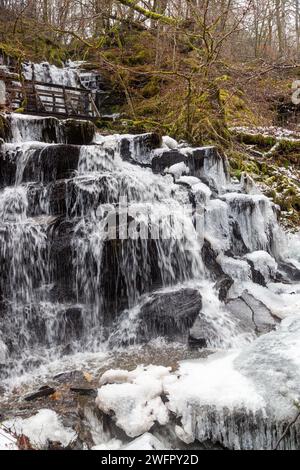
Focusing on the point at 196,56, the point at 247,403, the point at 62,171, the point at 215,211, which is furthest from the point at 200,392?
the point at 196,56

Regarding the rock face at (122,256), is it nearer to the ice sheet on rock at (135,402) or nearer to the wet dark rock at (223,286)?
the wet dark rock at (223,286)

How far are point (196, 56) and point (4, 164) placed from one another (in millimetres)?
9955

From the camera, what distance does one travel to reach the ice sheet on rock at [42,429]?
339cm

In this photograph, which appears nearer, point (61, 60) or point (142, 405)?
point (142, 405)

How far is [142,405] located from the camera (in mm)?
3656

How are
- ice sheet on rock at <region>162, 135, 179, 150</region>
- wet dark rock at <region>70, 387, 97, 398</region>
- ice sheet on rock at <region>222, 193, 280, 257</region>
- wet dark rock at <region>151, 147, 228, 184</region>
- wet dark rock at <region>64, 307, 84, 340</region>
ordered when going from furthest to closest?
ice sheet on rock at <region>162, 135, 179, 150</region> < wet dark rock at <region>151, 147, 228, 184</region> < ice sheet on rock at <region>222, 193, 280, 257</region> < wet dark rock at <region>64, 307, 84, 340</region> < wet dark rock at <region>70, 387, 97, 398</region>

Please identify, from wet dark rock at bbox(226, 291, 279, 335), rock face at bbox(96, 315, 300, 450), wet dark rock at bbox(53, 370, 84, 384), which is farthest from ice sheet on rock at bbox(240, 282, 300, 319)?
wet dark rock at bbox(53, 370, 84, 384)

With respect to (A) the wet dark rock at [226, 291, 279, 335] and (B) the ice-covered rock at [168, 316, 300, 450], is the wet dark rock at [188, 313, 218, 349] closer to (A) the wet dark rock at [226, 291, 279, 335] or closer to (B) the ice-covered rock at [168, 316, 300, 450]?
(A) the wet dark rock at [226, 291, 279, 335]

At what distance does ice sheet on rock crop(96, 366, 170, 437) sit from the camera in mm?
3500

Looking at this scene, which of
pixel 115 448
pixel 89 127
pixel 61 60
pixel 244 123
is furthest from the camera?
pixel 61 60

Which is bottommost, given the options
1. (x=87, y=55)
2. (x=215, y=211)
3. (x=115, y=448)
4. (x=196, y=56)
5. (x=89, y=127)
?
(x=115, y=448)

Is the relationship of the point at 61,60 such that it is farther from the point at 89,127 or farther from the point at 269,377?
the point at 269,377

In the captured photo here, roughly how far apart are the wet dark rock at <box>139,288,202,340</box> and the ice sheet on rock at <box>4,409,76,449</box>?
6.31 feet

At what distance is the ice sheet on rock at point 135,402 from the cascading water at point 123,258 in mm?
1182
